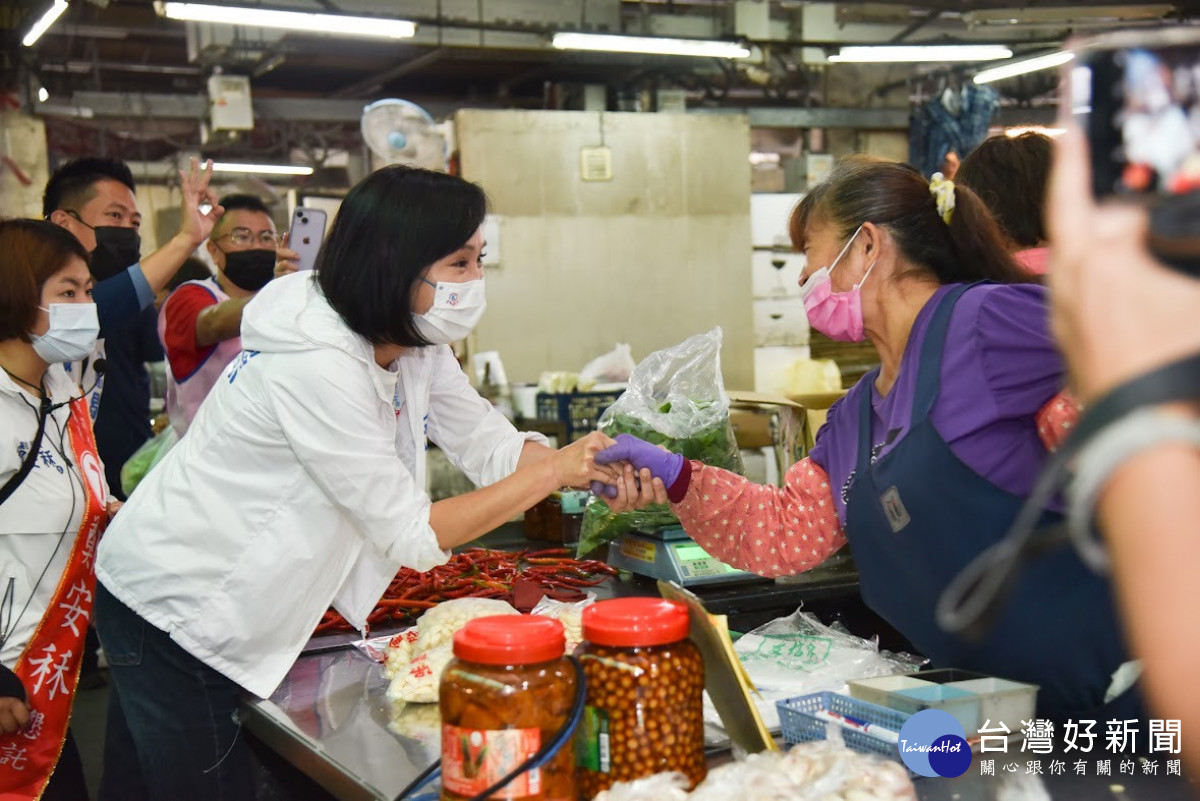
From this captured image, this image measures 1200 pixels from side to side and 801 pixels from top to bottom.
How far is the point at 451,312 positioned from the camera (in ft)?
6.72

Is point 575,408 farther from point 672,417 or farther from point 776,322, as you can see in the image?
point 776,322

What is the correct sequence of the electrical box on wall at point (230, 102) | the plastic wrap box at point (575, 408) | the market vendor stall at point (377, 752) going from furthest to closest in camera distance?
the electrical box on wall at point (230, 102), the plastic wrap box at point (575, 408), the market vendor stall at point (377, 752)

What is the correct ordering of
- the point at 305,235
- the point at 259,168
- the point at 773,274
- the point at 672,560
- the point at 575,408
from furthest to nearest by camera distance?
the point at 259,168, the point at 773,274, the point at 575,408, the point at 305,235, the point at 672,560

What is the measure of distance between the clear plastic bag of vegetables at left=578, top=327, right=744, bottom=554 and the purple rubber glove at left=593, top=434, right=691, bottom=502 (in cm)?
43

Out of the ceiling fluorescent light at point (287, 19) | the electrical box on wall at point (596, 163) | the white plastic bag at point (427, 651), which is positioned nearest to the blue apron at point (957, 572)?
the white plastic bag at point (427, 651)

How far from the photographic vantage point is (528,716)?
1.15m

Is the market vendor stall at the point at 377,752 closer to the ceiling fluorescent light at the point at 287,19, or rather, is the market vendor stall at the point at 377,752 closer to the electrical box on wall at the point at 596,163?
the ceiling fluorescent light at the point at 287,19

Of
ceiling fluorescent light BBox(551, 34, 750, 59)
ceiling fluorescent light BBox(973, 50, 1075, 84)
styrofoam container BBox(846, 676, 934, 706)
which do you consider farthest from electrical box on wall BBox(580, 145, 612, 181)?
styrofoam container BBox(846, 676, 934, 706)

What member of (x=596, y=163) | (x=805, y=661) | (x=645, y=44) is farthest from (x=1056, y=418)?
(x=596, y=163)

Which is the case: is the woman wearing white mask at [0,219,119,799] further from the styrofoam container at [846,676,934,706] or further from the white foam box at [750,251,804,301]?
the white foam box at [750,251,804,301]

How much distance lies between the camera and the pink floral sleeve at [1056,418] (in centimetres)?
159

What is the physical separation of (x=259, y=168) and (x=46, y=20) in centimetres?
451

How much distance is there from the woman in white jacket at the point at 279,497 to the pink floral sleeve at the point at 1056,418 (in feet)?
2.79

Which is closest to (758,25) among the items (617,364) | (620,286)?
(620,286)
